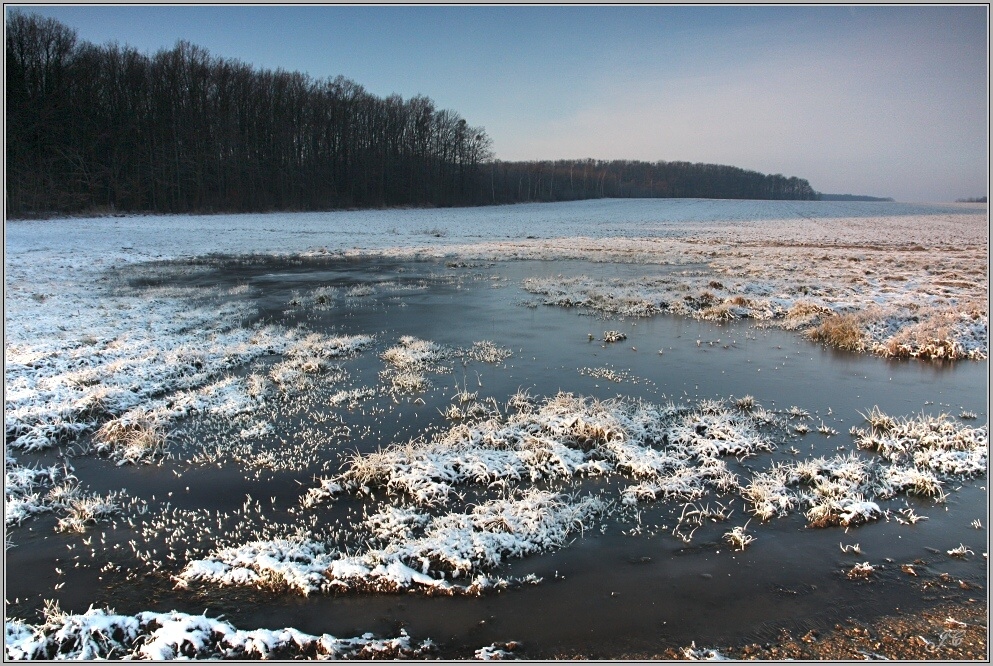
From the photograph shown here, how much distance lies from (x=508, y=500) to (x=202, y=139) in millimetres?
61240

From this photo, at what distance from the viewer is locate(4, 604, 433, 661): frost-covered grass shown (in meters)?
3.88

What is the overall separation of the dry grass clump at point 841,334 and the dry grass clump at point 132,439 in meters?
12.1

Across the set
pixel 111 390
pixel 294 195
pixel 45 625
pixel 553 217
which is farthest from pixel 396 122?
pixel 45 625

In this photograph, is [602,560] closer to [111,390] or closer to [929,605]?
[929,605]

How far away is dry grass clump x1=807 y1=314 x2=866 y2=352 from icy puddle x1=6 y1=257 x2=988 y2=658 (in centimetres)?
112

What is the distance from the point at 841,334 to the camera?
1203cm

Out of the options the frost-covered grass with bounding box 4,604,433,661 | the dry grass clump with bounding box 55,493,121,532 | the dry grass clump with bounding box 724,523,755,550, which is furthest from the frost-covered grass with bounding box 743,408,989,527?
the dry grass clump with bounding box 55,493,121,532

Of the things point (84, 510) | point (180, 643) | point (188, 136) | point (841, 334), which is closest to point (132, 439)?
point (84, 510)

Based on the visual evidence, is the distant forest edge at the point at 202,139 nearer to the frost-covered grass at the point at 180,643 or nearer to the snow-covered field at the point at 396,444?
the snow-covered field at the point at 396,444

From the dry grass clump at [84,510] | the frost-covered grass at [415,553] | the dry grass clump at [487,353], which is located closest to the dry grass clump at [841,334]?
the dry grass clump at [487,353]

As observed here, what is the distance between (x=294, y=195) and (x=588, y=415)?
58.8 metres

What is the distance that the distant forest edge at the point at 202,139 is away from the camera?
46312 millimetres

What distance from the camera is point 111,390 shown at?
8.20m

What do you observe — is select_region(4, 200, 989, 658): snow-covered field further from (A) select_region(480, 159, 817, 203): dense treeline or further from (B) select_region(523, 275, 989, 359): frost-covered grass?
(A) select_region(480, 159, 817, 203): dense treeline
